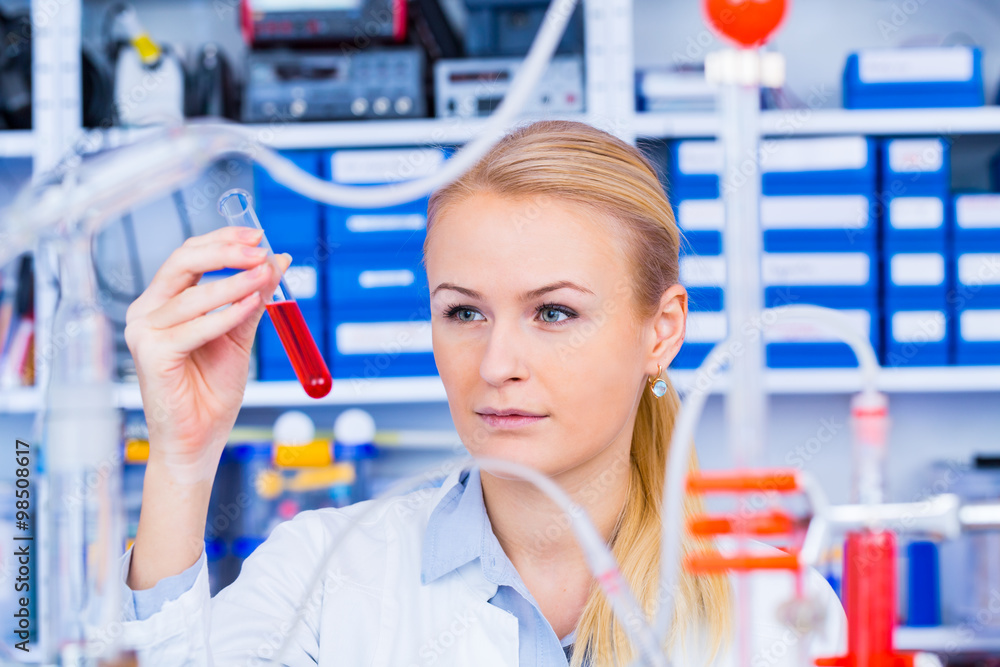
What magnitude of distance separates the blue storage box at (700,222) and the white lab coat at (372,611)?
2.57 feet

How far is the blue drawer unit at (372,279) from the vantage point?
1.67 metres

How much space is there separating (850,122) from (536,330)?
1.11m

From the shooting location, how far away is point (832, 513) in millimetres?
448

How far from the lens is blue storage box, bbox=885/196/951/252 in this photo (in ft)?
5.42

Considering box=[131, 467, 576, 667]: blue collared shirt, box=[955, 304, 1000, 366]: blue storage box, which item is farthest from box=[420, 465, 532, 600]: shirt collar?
box=[955, 304, 1000, 366]: blue storage box

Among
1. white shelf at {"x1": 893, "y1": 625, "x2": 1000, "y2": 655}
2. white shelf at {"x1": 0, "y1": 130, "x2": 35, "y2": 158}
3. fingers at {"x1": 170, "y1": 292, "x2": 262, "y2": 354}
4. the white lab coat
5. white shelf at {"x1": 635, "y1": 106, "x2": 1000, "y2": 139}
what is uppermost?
white shelf at {"x1": 635, "y1": 106, "x2": 1000, "y2": 139}

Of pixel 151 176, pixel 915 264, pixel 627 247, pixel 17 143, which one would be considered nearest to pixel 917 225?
pixel 915 264

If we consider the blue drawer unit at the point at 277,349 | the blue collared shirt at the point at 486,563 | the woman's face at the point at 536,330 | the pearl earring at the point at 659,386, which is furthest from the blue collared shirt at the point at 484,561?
the blue drawer unit at the point at 277,349

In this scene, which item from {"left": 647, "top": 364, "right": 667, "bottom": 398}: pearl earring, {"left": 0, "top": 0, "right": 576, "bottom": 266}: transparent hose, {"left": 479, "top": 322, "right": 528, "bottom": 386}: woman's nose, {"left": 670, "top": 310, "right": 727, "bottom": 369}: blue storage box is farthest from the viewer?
{"left": 670, "top": 310, "right": 727, "bottom": 369}: blue storage box

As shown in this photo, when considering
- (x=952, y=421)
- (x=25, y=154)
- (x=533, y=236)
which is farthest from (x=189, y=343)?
(x=952, y=421)

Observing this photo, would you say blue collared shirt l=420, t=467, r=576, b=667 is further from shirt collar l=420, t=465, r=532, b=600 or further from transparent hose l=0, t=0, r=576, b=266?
transparent hose l=0, t=0, r=576, b=266

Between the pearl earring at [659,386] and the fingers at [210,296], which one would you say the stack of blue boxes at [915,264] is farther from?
the fingers at [210,296]

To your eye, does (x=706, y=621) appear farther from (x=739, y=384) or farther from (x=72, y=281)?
(x=72, y=281)

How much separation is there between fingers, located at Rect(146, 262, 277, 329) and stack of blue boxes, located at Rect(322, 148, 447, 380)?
97 centimetres
